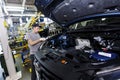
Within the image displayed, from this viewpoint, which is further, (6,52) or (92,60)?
(6,52)

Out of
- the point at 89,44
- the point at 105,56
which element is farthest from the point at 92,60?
the point at 89,44

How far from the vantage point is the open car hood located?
1.40 m

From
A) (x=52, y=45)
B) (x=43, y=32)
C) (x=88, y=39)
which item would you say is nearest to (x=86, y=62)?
(x=88, y=39)

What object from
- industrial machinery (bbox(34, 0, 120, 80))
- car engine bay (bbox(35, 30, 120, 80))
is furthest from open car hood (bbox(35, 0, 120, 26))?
car engine bay (bbox(35, 30, 120, 80))

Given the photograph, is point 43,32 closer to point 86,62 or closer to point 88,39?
point 88,39

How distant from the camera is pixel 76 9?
163 centimetres

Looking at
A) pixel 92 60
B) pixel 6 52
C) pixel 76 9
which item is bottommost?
pixel 6 52

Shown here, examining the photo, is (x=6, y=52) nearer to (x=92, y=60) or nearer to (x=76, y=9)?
(x=76, y=9)

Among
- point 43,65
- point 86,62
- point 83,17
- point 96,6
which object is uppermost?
point 96,6

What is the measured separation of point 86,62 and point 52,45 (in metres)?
1.33

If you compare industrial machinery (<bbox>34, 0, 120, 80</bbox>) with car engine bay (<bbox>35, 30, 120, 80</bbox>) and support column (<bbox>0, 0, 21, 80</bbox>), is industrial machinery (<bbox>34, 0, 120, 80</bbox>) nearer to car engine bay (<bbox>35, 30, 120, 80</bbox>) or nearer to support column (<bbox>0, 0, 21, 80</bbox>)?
car engine bay (<bbox>35, 30, 120, 80</bbox>)

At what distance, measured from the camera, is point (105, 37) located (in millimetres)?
1756

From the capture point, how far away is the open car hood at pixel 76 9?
4.61ft

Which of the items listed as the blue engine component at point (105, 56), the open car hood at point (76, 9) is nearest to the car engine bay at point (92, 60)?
the blue engine component at point (105, 56)
